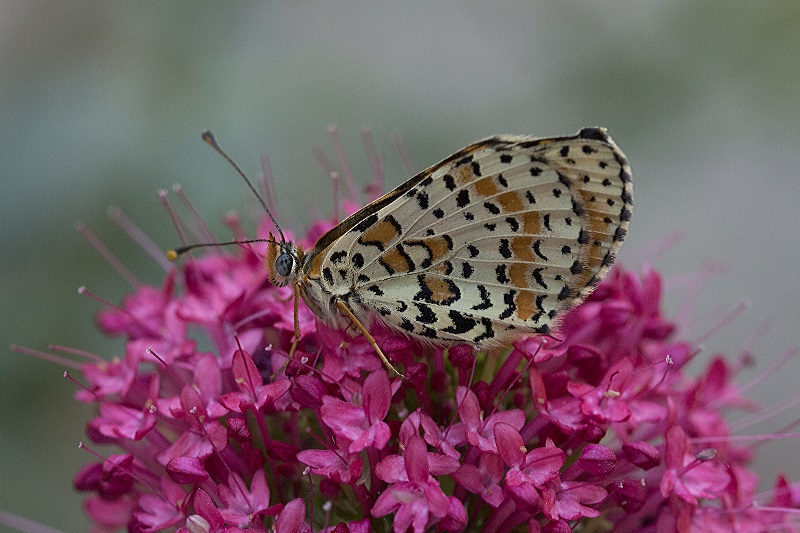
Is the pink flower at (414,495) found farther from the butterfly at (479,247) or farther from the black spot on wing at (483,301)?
the black spot on wing at (483,301)

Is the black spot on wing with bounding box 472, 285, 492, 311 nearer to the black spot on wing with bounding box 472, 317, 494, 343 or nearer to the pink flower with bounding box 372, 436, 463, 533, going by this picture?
the black spot on wing with bounding box 472, 317, 494, 343

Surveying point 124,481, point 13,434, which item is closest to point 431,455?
point 124,481

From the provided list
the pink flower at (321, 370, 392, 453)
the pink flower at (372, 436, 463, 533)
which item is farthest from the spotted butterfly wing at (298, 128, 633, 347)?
the pink flower at (372, 436, 463, 533)

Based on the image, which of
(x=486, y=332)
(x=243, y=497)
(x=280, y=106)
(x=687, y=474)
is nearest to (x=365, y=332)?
(x=486, y=332)

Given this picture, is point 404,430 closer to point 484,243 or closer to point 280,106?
point 484,243

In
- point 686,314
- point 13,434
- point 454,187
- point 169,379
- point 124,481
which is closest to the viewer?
point 454,187

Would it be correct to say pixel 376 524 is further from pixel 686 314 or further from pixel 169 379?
pixel 686 314

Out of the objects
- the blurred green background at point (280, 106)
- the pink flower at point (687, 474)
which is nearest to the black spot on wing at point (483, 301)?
the pink flower at point (687, 474)
